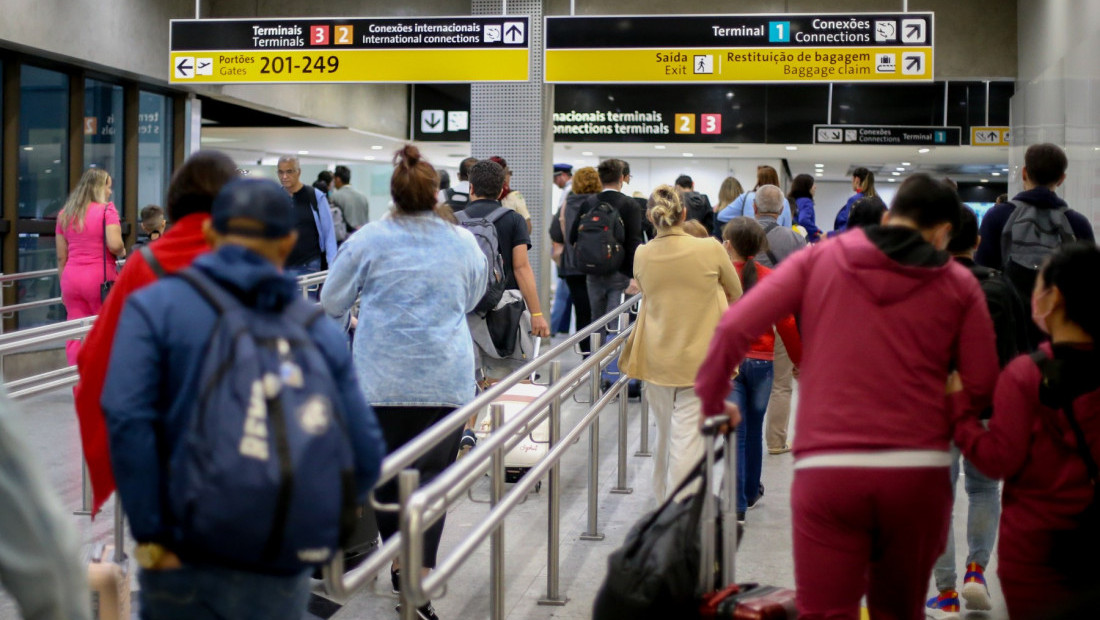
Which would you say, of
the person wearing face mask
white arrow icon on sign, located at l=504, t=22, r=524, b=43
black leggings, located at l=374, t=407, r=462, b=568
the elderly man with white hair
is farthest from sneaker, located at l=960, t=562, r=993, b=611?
white arrow icon on sign, located at l=504, t=22, r=524, b=43

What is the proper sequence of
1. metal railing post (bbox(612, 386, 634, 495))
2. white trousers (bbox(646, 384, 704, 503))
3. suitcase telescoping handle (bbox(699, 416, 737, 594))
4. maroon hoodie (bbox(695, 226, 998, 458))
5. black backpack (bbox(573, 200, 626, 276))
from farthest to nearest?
1. black backpack (bbox(573, 200, 626, 276))
2. metal railing post (bbox(612, 386, 634, 495))
3. white trousers (bbox(646, 384, 704, 503))
4. suitcase telescoping handle (bbox(699, 416, 737, 594))
5. maroon hoodie (bbox(695, 226, 998, 458))

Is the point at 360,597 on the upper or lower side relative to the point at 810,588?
lower

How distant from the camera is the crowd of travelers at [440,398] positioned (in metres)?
2.14

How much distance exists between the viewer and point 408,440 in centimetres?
415

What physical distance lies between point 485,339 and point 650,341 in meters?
1.18

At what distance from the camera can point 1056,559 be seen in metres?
2.90

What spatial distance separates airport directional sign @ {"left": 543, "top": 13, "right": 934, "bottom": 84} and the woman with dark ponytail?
4.35m

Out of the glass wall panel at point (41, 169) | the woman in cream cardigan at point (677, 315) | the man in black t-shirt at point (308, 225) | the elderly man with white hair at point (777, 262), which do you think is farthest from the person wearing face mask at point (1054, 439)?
the glass wall panel at point (41, 169)

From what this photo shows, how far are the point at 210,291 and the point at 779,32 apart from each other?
26.9ft

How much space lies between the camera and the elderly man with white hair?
22.7 ft

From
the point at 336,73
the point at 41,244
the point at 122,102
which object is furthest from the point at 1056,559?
the point at 122,102

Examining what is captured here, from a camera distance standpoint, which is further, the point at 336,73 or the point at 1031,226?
the point at 336,73

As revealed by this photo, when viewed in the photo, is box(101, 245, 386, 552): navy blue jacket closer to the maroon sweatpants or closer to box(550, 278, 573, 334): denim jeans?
the maroon sweatpants

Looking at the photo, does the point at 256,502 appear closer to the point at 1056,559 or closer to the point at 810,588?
the point at 810,588
